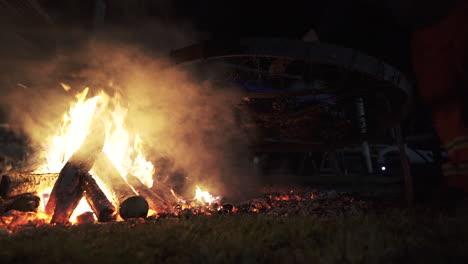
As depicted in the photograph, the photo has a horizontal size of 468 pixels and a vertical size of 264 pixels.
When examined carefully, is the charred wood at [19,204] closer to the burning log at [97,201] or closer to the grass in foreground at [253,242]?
the burning log at [97,201]

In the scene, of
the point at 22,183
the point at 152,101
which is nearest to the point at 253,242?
Answer: the point at 22,183

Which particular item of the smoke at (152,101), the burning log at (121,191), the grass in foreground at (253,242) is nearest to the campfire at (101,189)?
the burning log at (121,191)

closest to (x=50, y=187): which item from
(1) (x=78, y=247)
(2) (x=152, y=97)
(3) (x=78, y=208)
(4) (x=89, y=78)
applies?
(3) (x=78, y=208)

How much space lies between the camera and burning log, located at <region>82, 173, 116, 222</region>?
447cm

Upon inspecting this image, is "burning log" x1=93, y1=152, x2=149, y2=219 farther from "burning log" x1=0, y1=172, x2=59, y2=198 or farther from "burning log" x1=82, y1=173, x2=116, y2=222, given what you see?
"burning log" x1=0, y1=172, x2=59, y2=198

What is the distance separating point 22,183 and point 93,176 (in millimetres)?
1139

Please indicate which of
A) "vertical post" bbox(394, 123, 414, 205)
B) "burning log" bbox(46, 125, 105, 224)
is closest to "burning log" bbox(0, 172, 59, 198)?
"burning log" bbox(46, 125, 105, 224)

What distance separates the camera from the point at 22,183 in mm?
4785

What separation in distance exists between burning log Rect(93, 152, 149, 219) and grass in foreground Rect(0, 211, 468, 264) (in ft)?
2.45

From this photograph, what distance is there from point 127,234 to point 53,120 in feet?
18.2

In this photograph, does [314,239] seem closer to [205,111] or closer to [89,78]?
[205,111]

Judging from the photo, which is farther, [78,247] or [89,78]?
[89,78]

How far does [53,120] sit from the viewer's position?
7.14 metres

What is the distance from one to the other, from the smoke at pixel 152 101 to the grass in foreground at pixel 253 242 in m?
3.03
